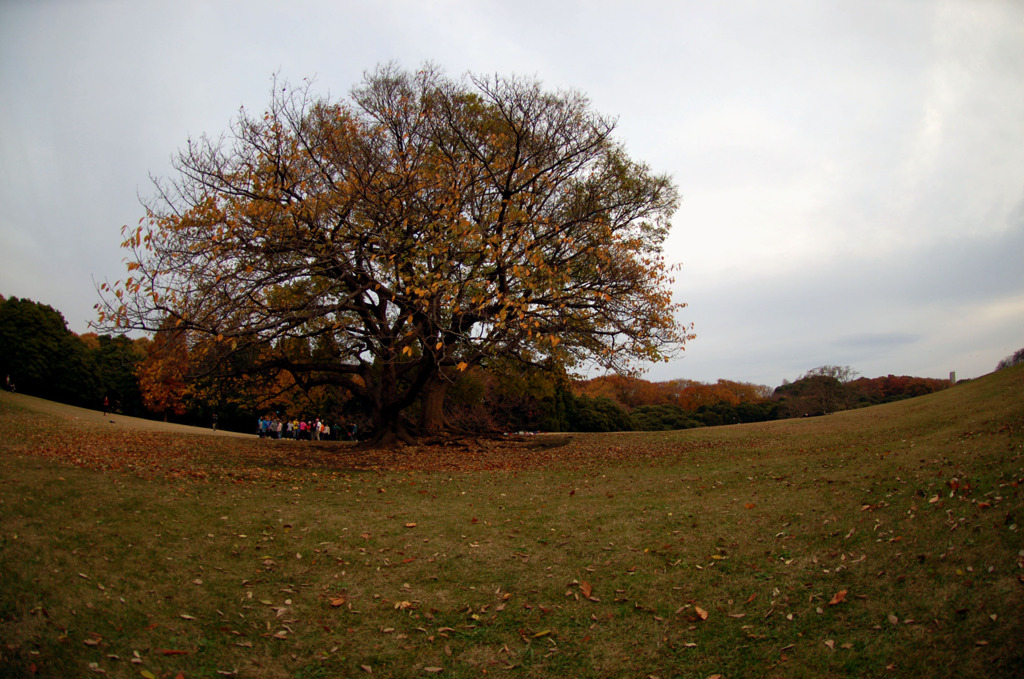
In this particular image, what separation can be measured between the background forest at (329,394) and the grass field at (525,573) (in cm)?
1033

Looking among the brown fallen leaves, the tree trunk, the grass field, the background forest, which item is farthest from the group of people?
the grass field

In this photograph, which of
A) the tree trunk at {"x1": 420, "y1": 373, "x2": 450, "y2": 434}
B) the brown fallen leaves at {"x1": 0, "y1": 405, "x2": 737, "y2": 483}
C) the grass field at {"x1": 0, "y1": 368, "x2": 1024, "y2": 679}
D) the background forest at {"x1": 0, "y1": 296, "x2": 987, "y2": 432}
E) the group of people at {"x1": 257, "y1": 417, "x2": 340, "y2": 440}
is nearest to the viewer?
the grass field at {"x1": 0, "y1": 368, "x2": 1024, "y2": 679}

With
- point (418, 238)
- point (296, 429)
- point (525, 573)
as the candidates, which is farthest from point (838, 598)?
point (296, 429)

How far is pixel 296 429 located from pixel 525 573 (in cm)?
2846

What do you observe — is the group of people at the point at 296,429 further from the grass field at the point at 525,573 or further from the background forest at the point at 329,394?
the grass field at the point at 525,573

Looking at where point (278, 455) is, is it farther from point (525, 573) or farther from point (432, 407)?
point (525, 573)

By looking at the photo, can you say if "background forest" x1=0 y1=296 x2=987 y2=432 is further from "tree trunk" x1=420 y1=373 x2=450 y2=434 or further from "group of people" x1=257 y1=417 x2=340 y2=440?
"tree trunk" x1=420 y1=373 x2=450 y2=434

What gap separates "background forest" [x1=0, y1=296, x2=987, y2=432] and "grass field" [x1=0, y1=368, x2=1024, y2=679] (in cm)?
1033

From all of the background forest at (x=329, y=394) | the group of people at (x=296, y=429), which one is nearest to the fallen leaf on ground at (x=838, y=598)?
the background forest at (x=329, y=394)

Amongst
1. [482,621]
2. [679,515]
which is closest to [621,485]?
[679,515]

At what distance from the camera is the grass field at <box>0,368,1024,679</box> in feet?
17.1

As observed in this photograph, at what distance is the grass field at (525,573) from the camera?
17.1ft

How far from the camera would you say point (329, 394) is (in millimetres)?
33969

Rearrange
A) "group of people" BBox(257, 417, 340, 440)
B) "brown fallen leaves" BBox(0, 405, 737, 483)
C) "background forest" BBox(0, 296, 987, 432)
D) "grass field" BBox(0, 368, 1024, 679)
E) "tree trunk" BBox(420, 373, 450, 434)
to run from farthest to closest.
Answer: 1. "group of people" BBox(257, 417, 340, 440)
2. "background forest" BBox(0, 296, 987, 432)
3. "tree trunk" BBox(420, 373, 450, 434)
4. "brown fallen leaves" BBox(0, 405, 737, 483)
5. "grass field" BBox(0, 368, 1024, 679)
